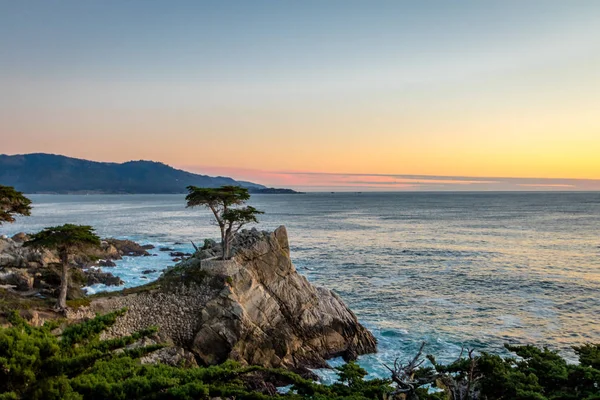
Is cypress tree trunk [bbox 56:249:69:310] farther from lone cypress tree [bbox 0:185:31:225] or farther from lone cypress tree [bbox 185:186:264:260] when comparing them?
lone cypress tree [bbox 185:186:264:260]

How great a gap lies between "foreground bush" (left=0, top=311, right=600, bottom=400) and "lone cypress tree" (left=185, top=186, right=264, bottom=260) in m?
17.9

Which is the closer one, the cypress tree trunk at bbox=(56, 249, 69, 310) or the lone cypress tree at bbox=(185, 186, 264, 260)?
the cypress tree trunk at bbox=(56, 249, 69, 310)

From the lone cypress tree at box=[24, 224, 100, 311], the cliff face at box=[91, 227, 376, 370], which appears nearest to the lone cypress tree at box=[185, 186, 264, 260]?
the cliff face at box=[91, 227, 376, 370]

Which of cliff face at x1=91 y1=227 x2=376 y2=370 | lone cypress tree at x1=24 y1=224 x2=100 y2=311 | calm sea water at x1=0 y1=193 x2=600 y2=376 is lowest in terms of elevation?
calm sea water at x1=0 y1=193 x2=600 y2=376

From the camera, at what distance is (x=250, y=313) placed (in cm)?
2523

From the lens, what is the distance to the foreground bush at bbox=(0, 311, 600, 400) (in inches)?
389

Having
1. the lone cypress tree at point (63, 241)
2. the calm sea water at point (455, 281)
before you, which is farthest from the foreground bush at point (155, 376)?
the lone cypress tree at point (63, 241)

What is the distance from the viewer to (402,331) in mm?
28531

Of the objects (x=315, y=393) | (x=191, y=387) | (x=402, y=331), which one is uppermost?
(x=191, y=387)

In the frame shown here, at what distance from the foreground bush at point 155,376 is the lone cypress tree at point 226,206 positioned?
17.9m

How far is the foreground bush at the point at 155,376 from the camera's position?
9.88 metres

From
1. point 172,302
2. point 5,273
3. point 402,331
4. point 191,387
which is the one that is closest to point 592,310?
point 402,331

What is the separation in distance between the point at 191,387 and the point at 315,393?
411 centimetres

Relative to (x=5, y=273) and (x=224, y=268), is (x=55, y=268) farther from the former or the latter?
(x=224, y=268)
